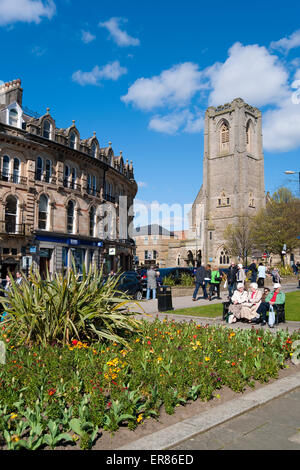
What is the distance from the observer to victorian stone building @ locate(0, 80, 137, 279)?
27.4 m

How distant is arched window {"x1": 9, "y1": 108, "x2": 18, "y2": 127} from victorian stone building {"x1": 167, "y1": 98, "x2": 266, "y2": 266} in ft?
156

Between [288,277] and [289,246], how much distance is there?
45.0 feet

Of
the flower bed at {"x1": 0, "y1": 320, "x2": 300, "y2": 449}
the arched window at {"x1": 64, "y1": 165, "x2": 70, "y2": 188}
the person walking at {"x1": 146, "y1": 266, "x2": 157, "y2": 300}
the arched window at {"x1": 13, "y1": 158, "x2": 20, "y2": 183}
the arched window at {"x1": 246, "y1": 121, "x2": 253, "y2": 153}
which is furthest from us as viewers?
the arched window at {"x1": 246, "y1": 121, "x2": 253, "y2": 153}

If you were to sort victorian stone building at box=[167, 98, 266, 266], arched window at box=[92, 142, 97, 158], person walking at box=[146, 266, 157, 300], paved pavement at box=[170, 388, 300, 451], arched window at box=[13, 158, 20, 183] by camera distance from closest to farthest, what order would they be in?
paved pavement at box=[170, 388, 300, 451] → person walking at box=[146, 266, 157, 300] → arched window at box=[13, 158, 20, 183] → arched window at box=[92, 142, 97, 158] → victorian stone building at box=[167, 98, 266, 266]

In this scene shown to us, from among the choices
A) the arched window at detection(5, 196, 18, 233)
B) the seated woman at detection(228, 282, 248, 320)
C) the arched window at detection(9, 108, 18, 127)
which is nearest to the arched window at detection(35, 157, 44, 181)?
the arched window at detection(5, 196, 18, 233)

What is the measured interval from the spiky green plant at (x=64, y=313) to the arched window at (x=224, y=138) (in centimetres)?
7180

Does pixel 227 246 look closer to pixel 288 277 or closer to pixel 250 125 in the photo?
pixel 250 125

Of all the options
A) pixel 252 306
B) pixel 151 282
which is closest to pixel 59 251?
pixel 151 282

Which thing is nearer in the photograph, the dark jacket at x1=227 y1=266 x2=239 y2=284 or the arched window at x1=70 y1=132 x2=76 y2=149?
the dark jacket at x1=227 y1=266 x2=239 y2=284

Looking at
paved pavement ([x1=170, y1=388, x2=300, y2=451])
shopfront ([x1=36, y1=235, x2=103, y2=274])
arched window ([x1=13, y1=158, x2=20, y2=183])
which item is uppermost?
arched window ([x1=13, y1=158, x2=20, y2=183])

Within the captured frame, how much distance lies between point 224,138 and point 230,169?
737 centimetres

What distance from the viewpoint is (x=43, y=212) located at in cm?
2995

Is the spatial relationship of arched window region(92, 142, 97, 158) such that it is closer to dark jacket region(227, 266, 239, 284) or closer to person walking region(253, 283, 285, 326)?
dark jacket region(227, 266, 239, 284)
